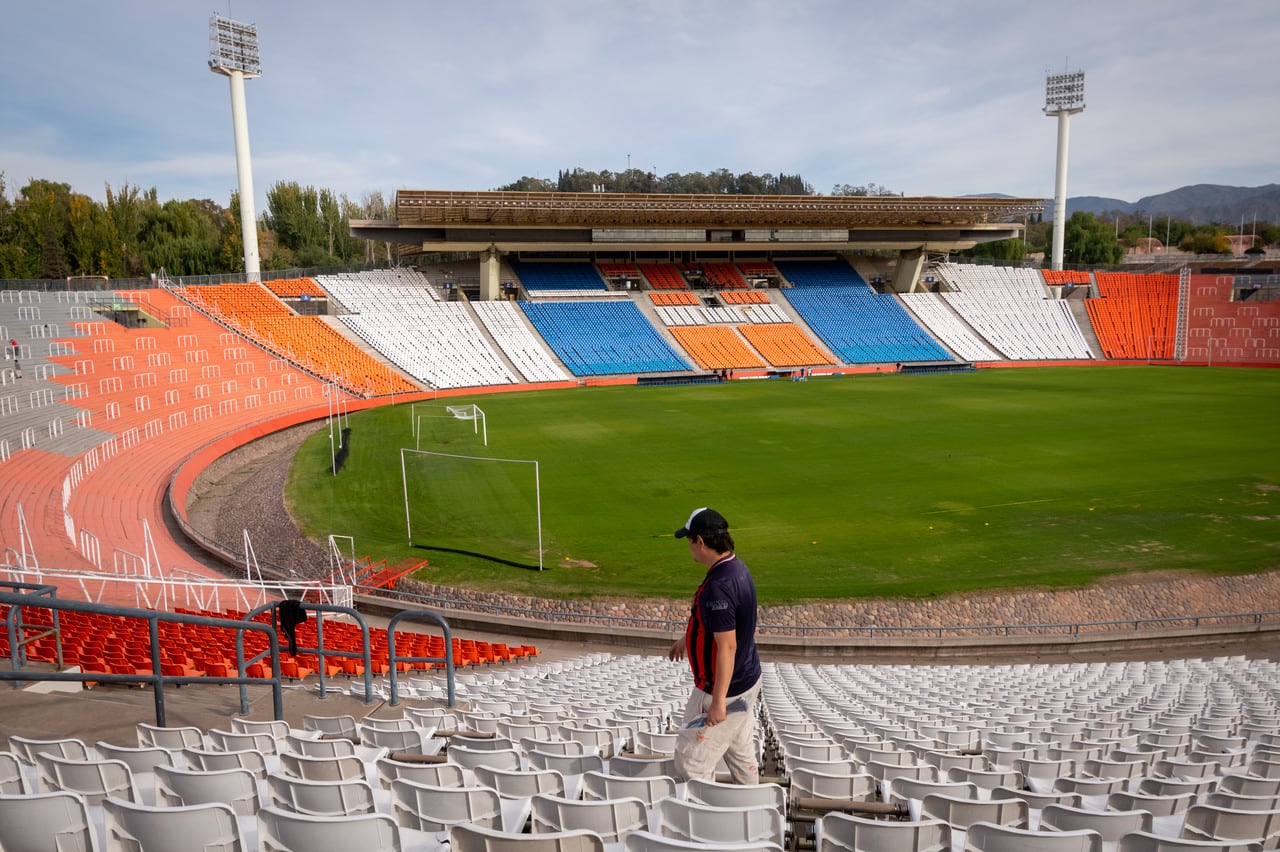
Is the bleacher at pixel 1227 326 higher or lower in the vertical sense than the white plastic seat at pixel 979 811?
higher

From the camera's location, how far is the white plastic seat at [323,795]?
4273 millimetres

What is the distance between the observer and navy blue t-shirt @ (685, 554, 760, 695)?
5.05 metres

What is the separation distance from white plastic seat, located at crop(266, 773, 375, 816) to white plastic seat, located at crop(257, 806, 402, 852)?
0.62 metres

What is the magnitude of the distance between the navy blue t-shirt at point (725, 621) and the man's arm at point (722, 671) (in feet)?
0.18

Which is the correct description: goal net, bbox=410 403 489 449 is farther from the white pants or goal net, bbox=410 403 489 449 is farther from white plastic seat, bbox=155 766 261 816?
white plastic seat, bbox=155 766 261 816

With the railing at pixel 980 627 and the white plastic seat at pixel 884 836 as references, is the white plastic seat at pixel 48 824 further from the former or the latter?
the railing at pixel 980 627

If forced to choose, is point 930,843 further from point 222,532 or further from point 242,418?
point 242,418

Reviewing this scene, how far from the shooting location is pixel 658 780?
4.77 meters

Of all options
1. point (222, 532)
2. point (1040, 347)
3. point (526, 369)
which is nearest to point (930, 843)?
point (222, 532)

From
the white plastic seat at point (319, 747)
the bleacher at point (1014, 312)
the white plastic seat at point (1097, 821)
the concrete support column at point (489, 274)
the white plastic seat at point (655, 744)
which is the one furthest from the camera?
the bleacher at point (1014, 312)

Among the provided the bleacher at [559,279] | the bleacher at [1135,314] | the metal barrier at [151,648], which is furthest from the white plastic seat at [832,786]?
the bleacher at [1135,314]

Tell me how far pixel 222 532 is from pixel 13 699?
20.0m

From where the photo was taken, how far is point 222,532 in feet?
85.1

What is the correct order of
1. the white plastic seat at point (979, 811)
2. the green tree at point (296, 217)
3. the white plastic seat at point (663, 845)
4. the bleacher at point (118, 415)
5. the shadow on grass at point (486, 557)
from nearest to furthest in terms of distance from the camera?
the white plastic seat at point (663, 845) → the white plastic seat at point (979, 811) → the shadow on grass at point (486, 557) → the bleacher at point (118, 415) → the green tree at point (296, 217)
